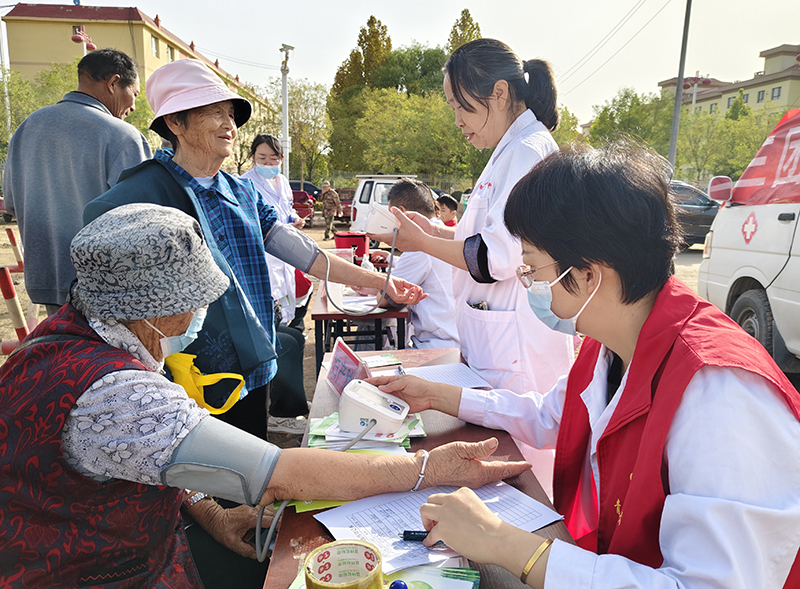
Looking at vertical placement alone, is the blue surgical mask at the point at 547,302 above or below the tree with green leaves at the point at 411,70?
below

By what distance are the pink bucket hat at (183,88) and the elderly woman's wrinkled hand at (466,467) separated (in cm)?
143

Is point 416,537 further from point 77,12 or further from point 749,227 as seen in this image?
point 77,12

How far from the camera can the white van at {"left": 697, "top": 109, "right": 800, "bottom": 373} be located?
3.45 meters

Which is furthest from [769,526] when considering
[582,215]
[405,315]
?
[405,315]

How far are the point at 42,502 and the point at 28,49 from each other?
135ft

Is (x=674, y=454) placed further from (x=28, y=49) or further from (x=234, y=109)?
(x=28, y=49)

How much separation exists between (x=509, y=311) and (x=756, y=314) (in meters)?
2.97

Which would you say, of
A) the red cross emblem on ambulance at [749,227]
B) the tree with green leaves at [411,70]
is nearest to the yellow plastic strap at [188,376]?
the red cross emblem on ambulance at [749,227]

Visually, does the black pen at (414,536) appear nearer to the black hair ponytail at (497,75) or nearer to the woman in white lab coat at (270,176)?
the black hair ponytail at (497,75)

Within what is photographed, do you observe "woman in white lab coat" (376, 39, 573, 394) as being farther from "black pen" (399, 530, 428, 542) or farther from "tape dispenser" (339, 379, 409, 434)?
"black pen" (399, 530, 428, 542)

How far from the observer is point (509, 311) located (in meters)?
2.02

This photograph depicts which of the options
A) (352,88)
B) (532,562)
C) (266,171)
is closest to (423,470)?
(532,562)

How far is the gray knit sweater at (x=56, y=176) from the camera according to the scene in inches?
105

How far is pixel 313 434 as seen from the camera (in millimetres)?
1503
